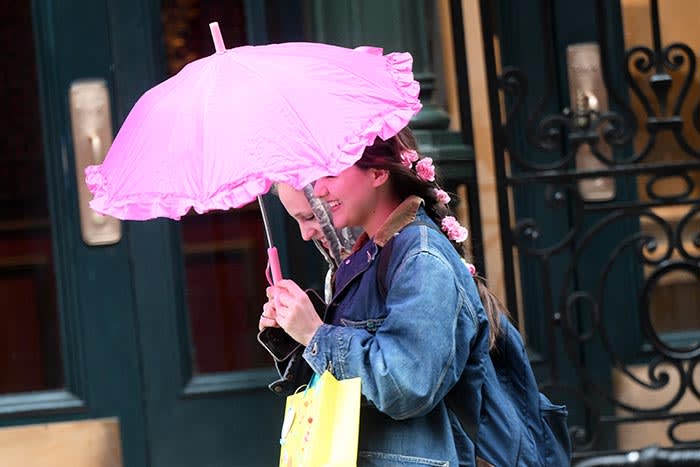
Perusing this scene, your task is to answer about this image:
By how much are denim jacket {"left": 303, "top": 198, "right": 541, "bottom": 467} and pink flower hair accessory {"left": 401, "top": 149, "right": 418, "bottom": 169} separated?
0.08 meters

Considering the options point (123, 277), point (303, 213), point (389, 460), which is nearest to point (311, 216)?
point (303, 213)

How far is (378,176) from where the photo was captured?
2.48m

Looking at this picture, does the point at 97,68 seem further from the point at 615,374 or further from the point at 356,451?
the point at 356,451

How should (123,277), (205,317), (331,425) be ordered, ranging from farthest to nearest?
(205,317), (123,277), (331,425)

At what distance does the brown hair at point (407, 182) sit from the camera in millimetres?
2480

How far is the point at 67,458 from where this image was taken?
15.6ft

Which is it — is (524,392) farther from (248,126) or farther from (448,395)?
(248,126)

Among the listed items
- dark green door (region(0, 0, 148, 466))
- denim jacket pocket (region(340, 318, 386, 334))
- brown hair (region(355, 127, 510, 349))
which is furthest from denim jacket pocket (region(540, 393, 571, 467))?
dark green door (region(0, 0, 148, 466))

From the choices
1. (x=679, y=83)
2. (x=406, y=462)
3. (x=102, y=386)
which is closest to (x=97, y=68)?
(x=102, y=386)

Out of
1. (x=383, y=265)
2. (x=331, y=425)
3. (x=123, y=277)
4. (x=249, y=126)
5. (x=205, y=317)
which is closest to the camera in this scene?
(x=249, y=126)

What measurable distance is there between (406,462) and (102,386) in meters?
2.55

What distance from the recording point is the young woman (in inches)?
90.5

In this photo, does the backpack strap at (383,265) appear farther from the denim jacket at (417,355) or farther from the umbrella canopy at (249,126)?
the umbrella canopy at (249,126)

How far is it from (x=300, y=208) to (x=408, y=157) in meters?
0.24
